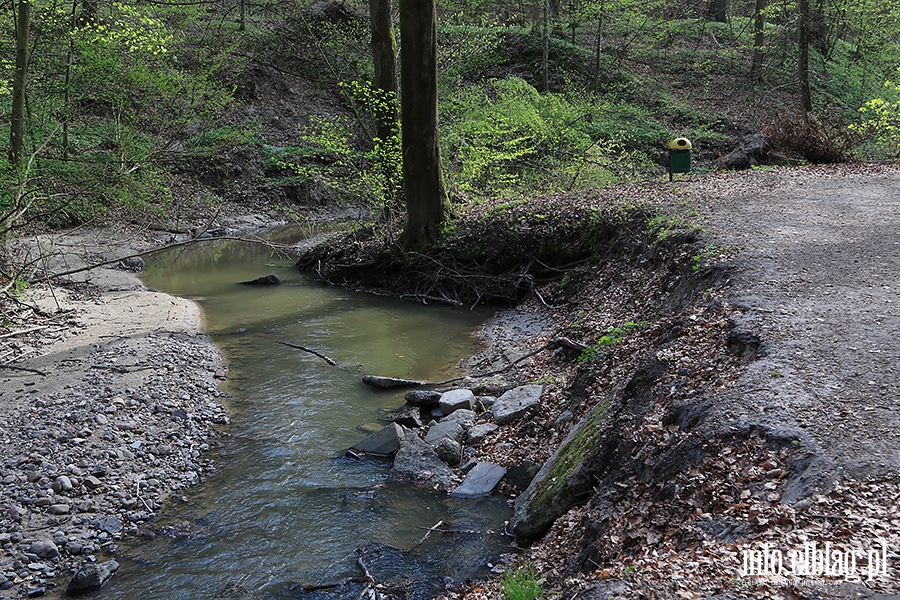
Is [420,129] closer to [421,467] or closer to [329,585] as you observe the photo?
[421,467]

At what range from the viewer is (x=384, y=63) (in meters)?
14.9

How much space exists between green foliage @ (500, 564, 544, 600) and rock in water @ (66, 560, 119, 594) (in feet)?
10.1

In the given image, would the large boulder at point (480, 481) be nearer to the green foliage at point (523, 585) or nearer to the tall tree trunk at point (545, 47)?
the green foliage at point (523, 585)

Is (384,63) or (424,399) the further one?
(384,63)

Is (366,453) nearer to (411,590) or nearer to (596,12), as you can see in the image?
(411,590)

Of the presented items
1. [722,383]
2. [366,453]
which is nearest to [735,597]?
[722,383]

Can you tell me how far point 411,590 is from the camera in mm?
4855

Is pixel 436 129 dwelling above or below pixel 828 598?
above

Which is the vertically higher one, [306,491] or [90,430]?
[90,430]

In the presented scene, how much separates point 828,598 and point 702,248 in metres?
6.46

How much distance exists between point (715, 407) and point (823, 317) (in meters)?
1.95

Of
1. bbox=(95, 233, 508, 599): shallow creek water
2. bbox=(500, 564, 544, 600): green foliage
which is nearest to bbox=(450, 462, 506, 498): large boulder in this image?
bbox=(95, 233, 508, 599): shallow creek water

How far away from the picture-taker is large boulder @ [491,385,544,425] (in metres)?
7.55

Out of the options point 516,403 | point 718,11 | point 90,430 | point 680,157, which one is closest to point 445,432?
point 516,403
